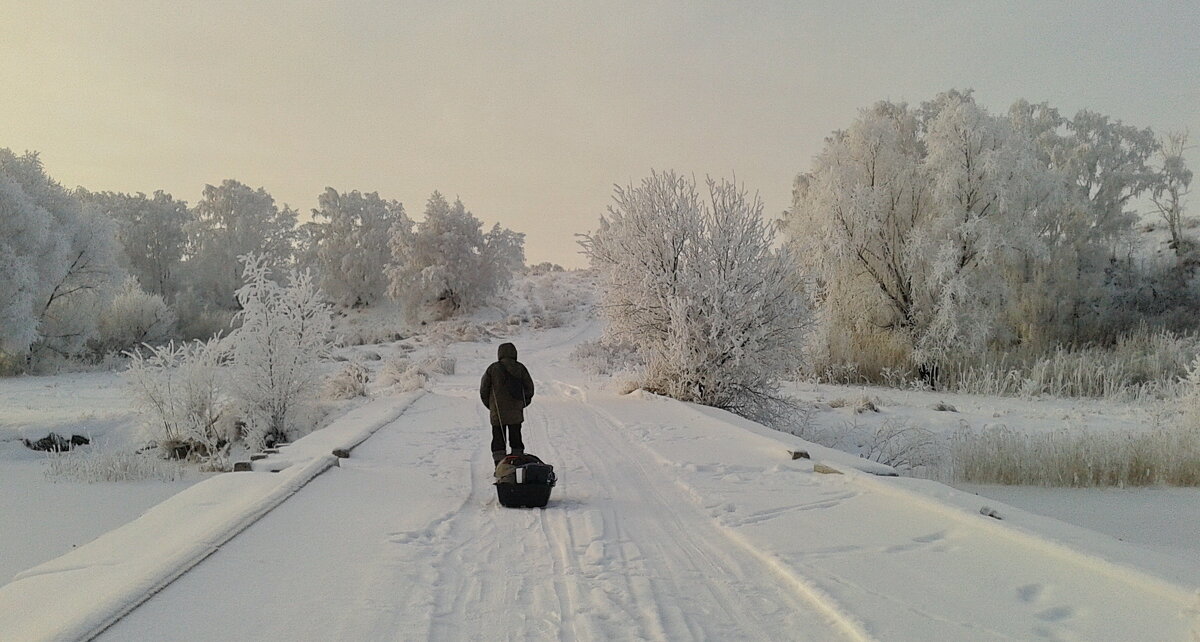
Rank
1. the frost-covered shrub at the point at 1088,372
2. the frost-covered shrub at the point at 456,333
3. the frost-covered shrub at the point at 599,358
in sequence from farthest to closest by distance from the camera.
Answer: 1. the frost-covered shrub at the point at 456,333
2. the frost-covered shrub at the point at 599,358
3. the frost-covered shrub at the point at 1088,372

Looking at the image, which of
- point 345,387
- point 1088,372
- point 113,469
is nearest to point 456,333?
point 345,387

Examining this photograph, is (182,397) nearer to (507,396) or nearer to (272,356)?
(272,356)

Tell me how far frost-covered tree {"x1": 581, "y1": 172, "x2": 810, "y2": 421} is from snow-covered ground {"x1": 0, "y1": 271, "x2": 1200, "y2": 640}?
5.83 m

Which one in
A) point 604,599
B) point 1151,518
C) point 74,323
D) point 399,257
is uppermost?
point 399,257

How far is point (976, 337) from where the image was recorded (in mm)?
21859

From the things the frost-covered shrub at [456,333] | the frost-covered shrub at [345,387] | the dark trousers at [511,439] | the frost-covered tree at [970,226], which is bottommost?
the frost-covered shrub at [345,387]

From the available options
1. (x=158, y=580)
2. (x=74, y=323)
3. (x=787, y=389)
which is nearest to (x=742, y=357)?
(x=787, y=389)

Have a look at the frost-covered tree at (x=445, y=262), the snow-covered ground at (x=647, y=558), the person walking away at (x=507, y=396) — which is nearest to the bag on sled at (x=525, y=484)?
→ the snow-covered ground at (x=647, y=558)

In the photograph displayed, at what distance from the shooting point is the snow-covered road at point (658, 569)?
3.88m

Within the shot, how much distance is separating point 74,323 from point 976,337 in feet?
99.8

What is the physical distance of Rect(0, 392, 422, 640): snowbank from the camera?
3768 millimetres

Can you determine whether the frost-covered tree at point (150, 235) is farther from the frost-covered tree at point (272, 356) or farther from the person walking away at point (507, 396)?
the person walking away at point (507, 396)

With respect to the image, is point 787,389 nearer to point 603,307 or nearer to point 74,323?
point 603,307

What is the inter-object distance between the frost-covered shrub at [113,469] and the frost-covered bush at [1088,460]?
12.0 metres
